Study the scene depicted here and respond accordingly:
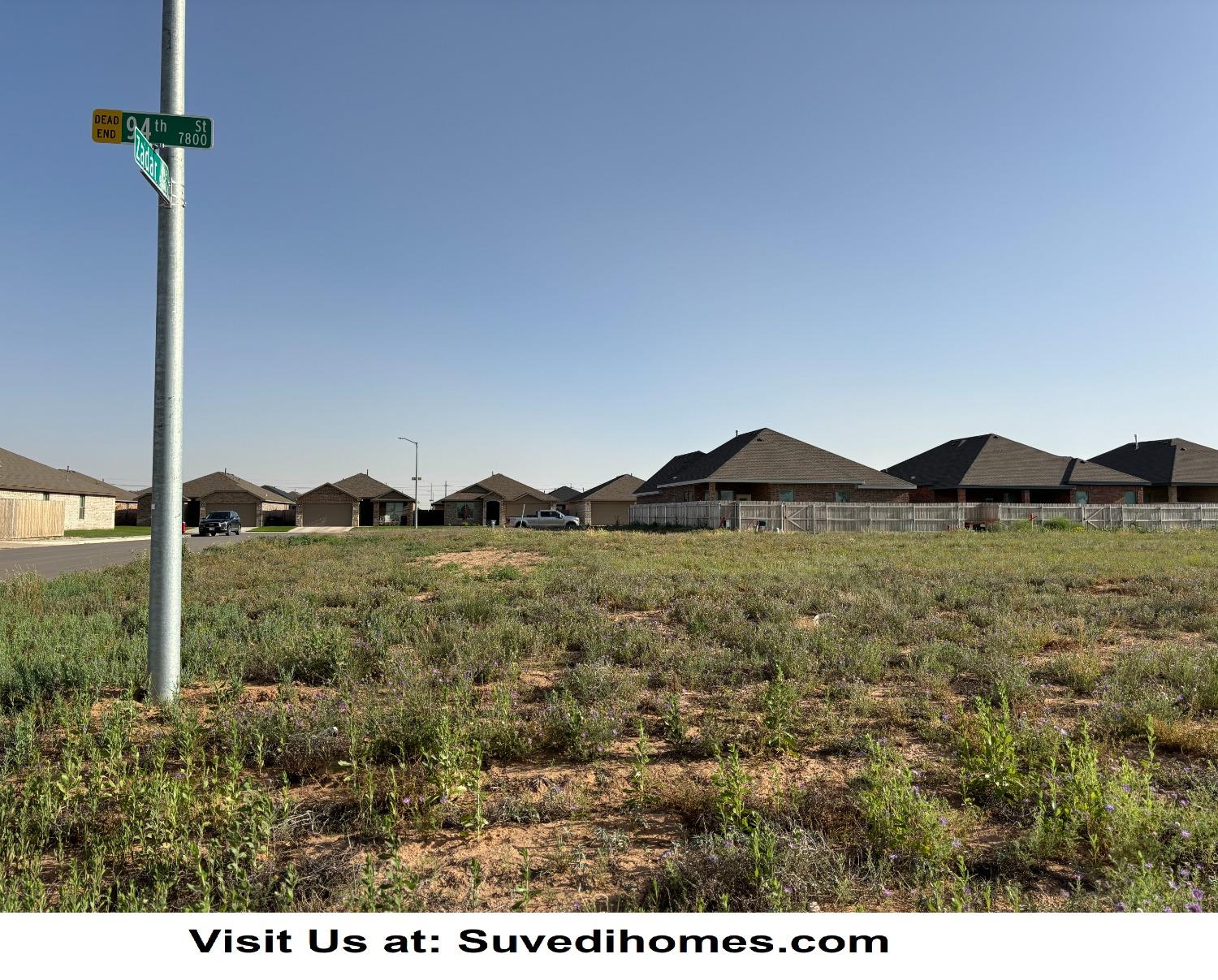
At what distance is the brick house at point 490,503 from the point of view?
6550 centimetres

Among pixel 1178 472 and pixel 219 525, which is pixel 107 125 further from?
pixel 1178 472

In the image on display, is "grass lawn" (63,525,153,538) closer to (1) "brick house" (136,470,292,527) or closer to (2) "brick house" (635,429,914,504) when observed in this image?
(1) "brick house" (136,470,292,527)

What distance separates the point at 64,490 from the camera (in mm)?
47562

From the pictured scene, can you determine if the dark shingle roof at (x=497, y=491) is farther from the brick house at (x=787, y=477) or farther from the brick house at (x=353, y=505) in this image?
the brick house at (x=787, y=477)

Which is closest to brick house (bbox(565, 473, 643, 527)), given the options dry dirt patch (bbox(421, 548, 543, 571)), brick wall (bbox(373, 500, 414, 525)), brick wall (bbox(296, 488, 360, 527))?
brick wall (bbox(373, 500, 414, 525))

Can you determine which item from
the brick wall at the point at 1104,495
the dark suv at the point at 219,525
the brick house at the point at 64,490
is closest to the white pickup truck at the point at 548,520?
the dark suv at the point at 219,525

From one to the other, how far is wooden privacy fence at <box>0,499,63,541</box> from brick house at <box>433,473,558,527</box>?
31.3m

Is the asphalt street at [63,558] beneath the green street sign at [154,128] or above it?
beneath

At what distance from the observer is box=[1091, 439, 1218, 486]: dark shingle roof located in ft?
149

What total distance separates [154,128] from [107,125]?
12.8 inches

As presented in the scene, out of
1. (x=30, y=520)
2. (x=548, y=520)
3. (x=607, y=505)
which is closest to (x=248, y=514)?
(x=30, y=520)

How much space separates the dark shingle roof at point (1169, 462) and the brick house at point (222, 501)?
74.4 m

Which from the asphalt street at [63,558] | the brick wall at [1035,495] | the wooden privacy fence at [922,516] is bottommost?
the asphalt street at [63,558]
